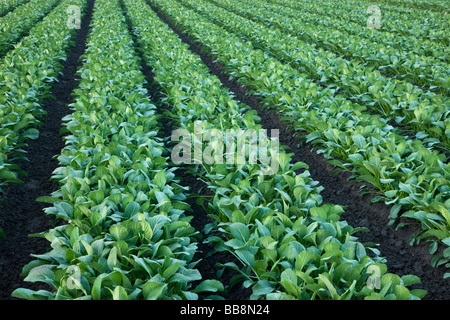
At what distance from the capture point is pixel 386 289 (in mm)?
2412

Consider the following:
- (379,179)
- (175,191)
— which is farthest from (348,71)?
(175,191)

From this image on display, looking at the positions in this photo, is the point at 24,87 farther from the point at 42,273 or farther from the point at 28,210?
the point at 42,273

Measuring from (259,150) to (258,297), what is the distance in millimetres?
1948

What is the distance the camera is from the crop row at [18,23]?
35.3ft

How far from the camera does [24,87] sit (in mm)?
6281

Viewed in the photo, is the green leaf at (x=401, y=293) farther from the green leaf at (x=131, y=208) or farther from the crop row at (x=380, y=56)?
the crop row at (x=380, y=56)

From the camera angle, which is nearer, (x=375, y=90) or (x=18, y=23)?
(x=375, y=90)

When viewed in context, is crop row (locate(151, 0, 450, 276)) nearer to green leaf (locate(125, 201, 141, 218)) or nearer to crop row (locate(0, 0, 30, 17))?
green leaf (locate(125, 201, 141, 218))

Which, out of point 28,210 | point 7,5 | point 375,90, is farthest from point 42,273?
→ point 7,5

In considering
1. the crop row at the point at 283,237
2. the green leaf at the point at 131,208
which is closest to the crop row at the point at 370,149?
the crop row at the point at 283,237

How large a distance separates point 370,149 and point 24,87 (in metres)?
5.46

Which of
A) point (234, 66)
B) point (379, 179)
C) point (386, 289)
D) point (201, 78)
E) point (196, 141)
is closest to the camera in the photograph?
point (386, 289)

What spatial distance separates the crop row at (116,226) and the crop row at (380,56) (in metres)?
5.91

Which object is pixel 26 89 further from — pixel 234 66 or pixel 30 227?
pixel 234 66
